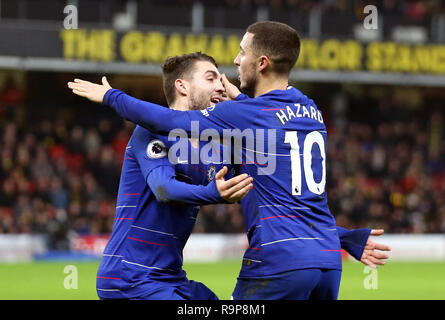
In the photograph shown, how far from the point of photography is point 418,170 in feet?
80.4

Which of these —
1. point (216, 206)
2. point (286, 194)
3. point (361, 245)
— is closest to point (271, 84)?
point (286, 194)

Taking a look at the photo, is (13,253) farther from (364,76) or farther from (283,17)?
(364,76)

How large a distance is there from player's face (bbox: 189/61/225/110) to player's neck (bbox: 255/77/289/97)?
61 cm

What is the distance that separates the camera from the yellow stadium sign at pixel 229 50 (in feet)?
68.3

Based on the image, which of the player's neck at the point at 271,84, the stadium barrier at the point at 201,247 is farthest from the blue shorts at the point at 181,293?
the stadium barrier at the point at 201,247

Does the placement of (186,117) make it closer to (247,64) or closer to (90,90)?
(247,64)

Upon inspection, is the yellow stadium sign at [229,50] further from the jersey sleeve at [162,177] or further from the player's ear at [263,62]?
the player's ear at [263,62]

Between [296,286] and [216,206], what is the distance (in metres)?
17.3

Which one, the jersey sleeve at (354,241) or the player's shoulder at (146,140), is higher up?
the player's shoulder at (146,140)

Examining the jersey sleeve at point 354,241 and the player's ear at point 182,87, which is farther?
the player's ear at point 182,87

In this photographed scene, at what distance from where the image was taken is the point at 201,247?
2000cm

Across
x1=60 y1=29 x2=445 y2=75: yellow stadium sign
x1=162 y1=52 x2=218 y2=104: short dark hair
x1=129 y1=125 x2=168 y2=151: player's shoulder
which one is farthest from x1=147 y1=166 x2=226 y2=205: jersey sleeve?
x1=60 y1=29 x2=445 y2=75: yellow stadium sign

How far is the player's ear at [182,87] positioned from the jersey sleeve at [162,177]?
0.44 meters
